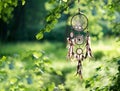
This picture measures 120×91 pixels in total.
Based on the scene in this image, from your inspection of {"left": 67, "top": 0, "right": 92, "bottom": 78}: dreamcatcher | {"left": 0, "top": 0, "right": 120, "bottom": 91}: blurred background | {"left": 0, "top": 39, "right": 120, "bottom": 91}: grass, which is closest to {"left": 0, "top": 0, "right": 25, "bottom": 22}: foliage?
{"left": 0, "top": 0, "right": 120, "bottom": 91}: blurred background

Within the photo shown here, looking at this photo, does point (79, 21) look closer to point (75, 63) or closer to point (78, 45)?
point (78, 45)

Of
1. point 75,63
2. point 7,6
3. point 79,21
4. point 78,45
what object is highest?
point 7,6

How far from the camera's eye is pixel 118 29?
7.07 m

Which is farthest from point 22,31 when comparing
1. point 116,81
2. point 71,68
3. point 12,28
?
point 116,81

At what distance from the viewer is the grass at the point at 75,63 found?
215 inches

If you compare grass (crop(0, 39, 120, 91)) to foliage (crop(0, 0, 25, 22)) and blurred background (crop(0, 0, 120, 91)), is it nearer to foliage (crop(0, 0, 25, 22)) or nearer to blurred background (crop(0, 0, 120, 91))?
blurred background (crop(0, 0, 120, 91))

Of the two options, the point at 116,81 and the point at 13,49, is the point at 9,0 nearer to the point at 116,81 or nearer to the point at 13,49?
the point at 116,81

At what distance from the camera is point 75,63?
51.6 feet

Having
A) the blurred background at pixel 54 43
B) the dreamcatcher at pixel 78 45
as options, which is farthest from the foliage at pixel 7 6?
the dreamcatcher at pixel 78 45

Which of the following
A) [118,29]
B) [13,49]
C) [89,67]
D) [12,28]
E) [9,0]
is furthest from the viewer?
[12,28]

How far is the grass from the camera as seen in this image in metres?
5.47

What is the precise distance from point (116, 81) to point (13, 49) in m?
23.1

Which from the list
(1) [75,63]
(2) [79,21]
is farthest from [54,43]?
(2) [79,21]

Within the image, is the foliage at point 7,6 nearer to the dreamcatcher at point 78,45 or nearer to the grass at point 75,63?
the grass at point 75,63
